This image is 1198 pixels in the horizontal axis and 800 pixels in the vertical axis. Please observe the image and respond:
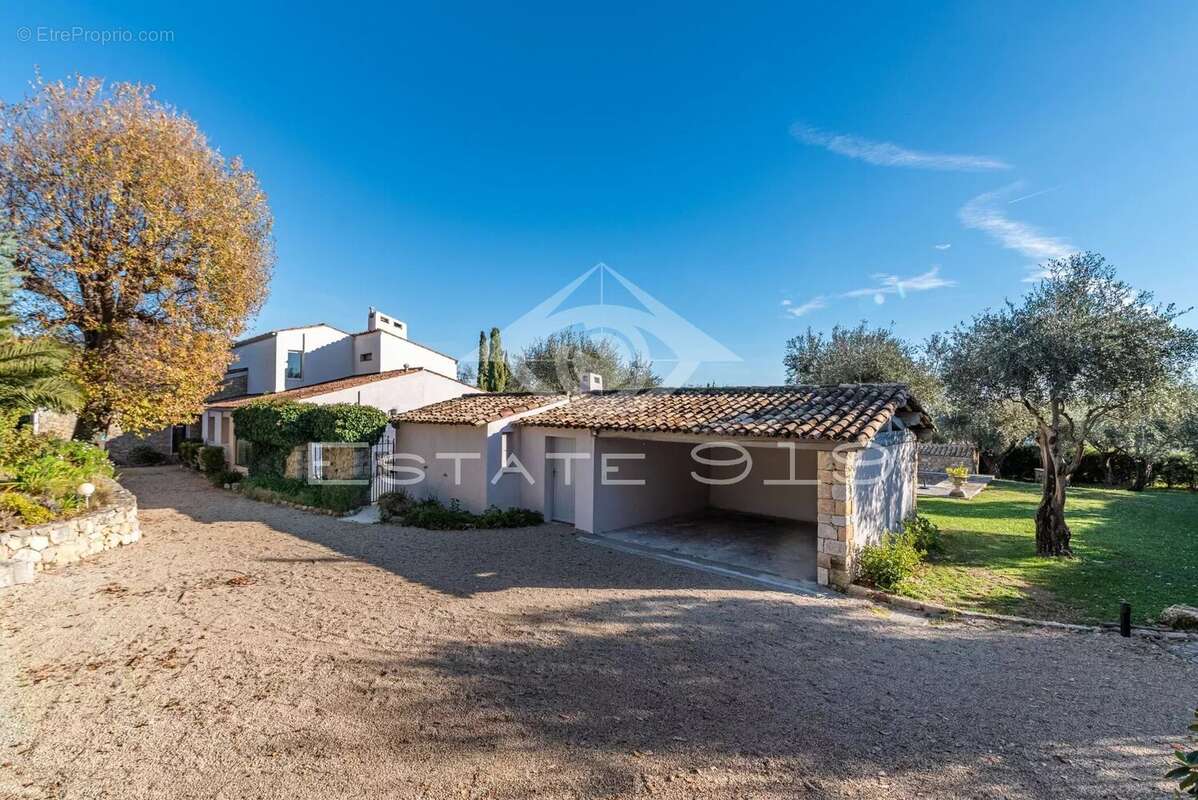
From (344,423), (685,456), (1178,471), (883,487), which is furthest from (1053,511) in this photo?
(1178,471)

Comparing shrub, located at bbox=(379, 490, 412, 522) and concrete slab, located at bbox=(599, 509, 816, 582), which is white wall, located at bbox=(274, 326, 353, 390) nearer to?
shrub, located at bbox=(379, 490, 412, 522)

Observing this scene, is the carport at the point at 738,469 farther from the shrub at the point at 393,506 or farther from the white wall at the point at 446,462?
the shrub at the point at 393,506

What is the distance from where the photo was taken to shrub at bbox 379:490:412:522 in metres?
13.8

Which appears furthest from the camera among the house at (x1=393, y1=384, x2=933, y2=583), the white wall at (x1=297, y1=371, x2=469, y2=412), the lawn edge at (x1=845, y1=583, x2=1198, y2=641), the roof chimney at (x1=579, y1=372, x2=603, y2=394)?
the white wall at (x1=297, y1=371, x2=469, y2=412)

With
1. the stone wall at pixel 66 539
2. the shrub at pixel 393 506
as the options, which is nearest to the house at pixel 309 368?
the shrub at pixel 393 506

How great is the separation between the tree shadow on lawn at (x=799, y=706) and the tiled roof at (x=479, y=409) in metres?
7.40

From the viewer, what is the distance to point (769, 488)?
610 inches

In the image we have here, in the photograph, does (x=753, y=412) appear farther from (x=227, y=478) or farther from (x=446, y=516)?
(x=227, y=478)

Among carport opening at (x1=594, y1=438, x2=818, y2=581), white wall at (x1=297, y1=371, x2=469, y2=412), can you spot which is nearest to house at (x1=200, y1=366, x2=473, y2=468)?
white wall at (x1=297, y1=371, x2=469, y2=412)

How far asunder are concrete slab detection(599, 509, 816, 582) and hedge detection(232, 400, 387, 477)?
30.1 feet

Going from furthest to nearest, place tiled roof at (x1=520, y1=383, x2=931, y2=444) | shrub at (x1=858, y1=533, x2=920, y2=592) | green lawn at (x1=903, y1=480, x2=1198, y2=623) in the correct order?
tiled roof at (x1=520, y1=383, x2=931, y2=444), shrub at (x1=858, y1=533, x2=920, y2=592), green lawn at (x1=903, y1=480, x2=1198, y2=623)

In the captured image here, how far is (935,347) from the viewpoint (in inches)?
517

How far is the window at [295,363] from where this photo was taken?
26.3 metres

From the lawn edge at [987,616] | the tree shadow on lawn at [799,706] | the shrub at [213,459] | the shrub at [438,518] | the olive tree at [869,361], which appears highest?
the olive tree at [869,361]
